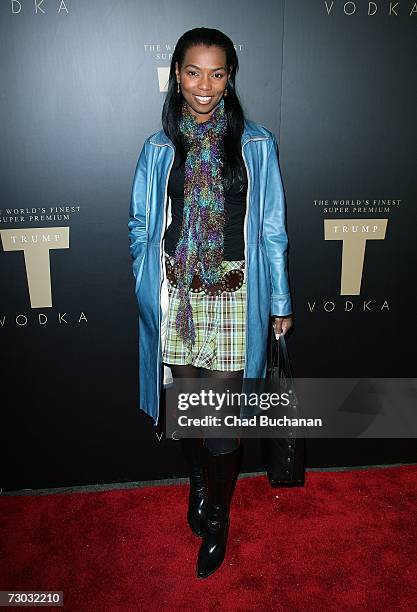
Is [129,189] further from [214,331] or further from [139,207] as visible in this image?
[214,331]

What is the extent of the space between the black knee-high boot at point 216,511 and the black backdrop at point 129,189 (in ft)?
1.75

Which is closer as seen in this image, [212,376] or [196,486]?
[212,376]

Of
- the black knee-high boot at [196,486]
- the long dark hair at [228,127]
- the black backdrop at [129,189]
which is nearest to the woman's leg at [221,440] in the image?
the black knee-high boot at [196,486]

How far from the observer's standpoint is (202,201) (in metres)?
1.76

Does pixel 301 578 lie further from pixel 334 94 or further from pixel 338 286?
pixel 334 94

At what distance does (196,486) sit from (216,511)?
0.67 feet

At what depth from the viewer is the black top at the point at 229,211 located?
1844 mm

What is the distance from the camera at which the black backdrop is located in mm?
1990

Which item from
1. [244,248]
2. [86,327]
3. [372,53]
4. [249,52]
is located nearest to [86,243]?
[86,327]

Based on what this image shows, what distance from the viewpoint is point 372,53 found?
208 cm

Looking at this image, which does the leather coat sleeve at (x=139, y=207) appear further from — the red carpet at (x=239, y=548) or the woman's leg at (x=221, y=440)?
the red carpet at (x=239, y=548)

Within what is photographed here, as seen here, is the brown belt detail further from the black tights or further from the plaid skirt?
the black tights

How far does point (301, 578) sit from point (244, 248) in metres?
1.28

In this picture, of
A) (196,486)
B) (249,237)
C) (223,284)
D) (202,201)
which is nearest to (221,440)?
(196,486)
